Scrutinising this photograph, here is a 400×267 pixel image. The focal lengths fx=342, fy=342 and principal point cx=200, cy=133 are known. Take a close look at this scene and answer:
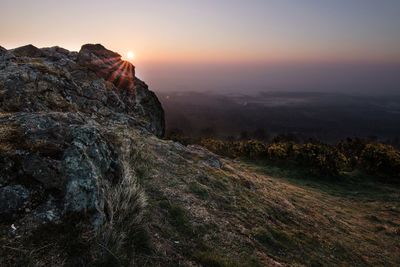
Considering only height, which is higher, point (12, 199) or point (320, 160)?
point (12, 199)

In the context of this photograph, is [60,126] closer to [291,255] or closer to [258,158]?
[291,255]

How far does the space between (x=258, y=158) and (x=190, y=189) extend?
29.4 meters

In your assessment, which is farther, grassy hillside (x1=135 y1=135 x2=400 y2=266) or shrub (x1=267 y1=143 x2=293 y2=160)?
shrub (x1=267 y1=143 x2=293 y2=160)

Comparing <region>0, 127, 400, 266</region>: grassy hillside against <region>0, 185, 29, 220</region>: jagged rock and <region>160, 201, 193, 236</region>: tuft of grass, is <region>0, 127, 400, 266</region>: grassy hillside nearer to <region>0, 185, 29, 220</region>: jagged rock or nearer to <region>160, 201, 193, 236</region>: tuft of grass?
<region>160, 201, 193, 236</region>: tuft of grass

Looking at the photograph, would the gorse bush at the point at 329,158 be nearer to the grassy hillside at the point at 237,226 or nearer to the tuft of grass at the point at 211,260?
the grassy hillside at the point at 237,226

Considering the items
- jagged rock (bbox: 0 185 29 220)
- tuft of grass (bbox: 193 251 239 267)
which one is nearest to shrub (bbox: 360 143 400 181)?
tuft of grass (bbox: 193 251 239 267)

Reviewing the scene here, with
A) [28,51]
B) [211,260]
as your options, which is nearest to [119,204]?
[211,260]

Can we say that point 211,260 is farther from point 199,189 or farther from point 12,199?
point 199,189

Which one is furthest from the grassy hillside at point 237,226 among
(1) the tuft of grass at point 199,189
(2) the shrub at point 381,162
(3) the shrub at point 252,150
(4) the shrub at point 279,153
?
(3) the shrub at point 252,150

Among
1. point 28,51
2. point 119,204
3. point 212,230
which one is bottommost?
point 212,230

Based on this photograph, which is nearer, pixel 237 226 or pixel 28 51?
pixel 237 226

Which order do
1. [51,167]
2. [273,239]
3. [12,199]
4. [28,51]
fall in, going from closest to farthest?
[12,199], [51,167], [273,239], [28,51]

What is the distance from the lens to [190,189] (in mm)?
12391

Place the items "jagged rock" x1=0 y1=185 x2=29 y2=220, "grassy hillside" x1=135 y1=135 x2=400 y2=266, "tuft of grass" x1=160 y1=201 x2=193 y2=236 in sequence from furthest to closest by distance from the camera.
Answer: "tuft of grass" x1=160 y1=201 x2=193 y2=236
"grassy hillside" x1=135 y1=135 x2=400 y2=266
"jagged rock" x1=0 y1=185 x2=29 y2=220
